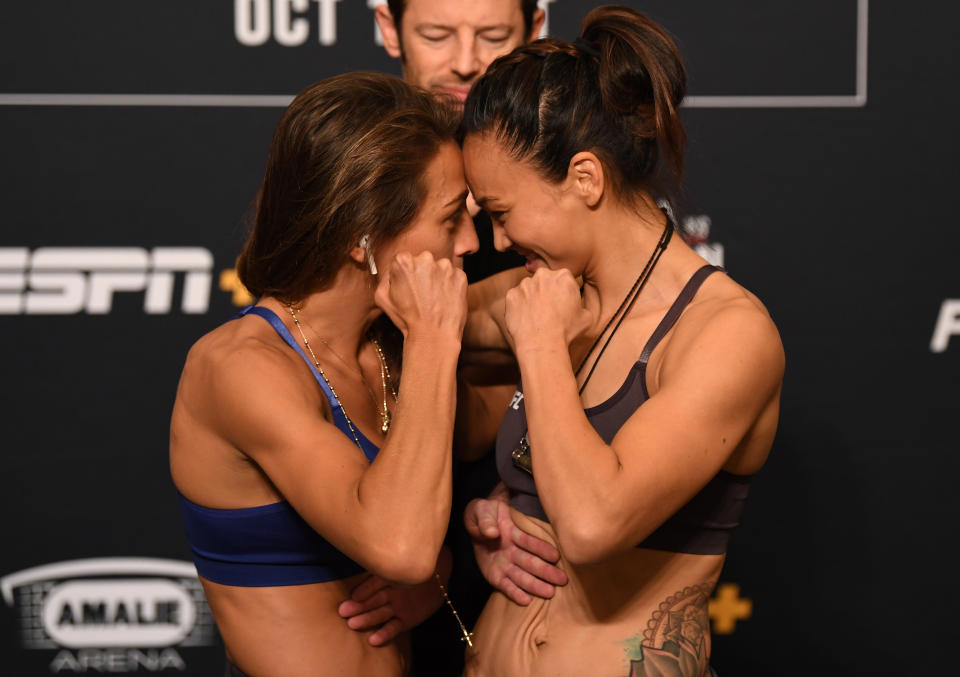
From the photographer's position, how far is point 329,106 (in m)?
1.54

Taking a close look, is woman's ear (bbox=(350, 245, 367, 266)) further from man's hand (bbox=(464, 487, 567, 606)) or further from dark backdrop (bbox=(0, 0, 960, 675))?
dark backdrop (bbox=(0, 0, 960, 675))

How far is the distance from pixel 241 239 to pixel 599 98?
1475 mm

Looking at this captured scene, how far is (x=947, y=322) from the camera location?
2738 mm

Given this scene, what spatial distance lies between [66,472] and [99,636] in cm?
47

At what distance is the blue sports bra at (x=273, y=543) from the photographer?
1.55 meters

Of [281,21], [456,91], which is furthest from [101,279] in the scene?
[456,91]

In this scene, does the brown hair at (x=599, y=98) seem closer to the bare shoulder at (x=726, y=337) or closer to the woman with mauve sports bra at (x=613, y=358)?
the woman with mauve sports bra at (x=613, y=358)

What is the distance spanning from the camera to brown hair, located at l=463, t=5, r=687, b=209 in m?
1.49

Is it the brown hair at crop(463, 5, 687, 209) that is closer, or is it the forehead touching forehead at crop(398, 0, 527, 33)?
the brown hair at crop(463, 5, 687, 209)

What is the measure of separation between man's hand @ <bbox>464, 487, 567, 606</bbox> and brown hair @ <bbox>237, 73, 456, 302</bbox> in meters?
0.48

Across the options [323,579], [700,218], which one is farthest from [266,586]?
[700,218]

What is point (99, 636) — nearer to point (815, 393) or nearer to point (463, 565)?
point (463, 565)

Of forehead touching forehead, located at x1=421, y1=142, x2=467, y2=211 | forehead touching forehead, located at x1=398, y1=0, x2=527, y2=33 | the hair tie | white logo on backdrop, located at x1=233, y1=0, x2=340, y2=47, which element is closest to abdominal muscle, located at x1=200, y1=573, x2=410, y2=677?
forehead touching forehead, located at x1=421, y1=142, x2=467, y2=211

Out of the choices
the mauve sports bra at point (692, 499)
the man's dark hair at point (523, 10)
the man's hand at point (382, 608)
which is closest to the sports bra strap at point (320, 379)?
the man's hand at point (382, 608)
